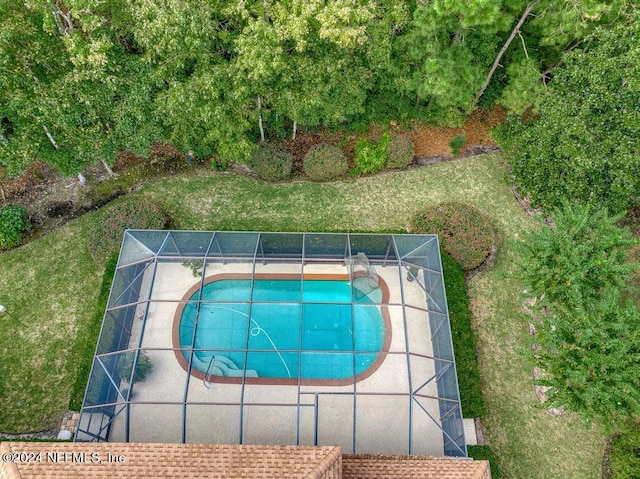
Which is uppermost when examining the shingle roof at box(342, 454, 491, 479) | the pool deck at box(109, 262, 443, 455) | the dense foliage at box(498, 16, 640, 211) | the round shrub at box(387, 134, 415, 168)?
the round shrub at box(387, 134, 415, 168)

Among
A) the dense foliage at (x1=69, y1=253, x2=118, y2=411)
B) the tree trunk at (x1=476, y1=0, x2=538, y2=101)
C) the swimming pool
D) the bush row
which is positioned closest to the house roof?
the swimming pool

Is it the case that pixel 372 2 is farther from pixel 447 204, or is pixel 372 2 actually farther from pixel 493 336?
pixel 493 336

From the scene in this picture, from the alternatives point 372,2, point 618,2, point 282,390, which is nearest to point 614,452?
point 282,390

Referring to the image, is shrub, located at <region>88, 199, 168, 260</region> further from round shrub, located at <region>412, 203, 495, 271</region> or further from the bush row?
round shrub, located at <region>412, 203, 495, 271</region>

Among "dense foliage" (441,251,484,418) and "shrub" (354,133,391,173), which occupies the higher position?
"shrub" (354,133,391,173)

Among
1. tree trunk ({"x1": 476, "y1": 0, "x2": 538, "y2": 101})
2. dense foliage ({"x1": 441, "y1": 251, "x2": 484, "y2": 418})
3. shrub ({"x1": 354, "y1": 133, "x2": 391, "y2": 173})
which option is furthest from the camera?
shrub ({"x1": 354, "y1": 133, "x2": 391, "y2": 173})

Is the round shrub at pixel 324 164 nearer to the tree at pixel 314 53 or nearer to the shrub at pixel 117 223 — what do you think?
the tree at pixel 314 53

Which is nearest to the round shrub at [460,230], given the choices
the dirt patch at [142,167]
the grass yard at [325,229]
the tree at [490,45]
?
the grass yard at [325,229]

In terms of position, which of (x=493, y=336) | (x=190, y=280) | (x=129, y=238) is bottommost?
(x=493, y=336)
